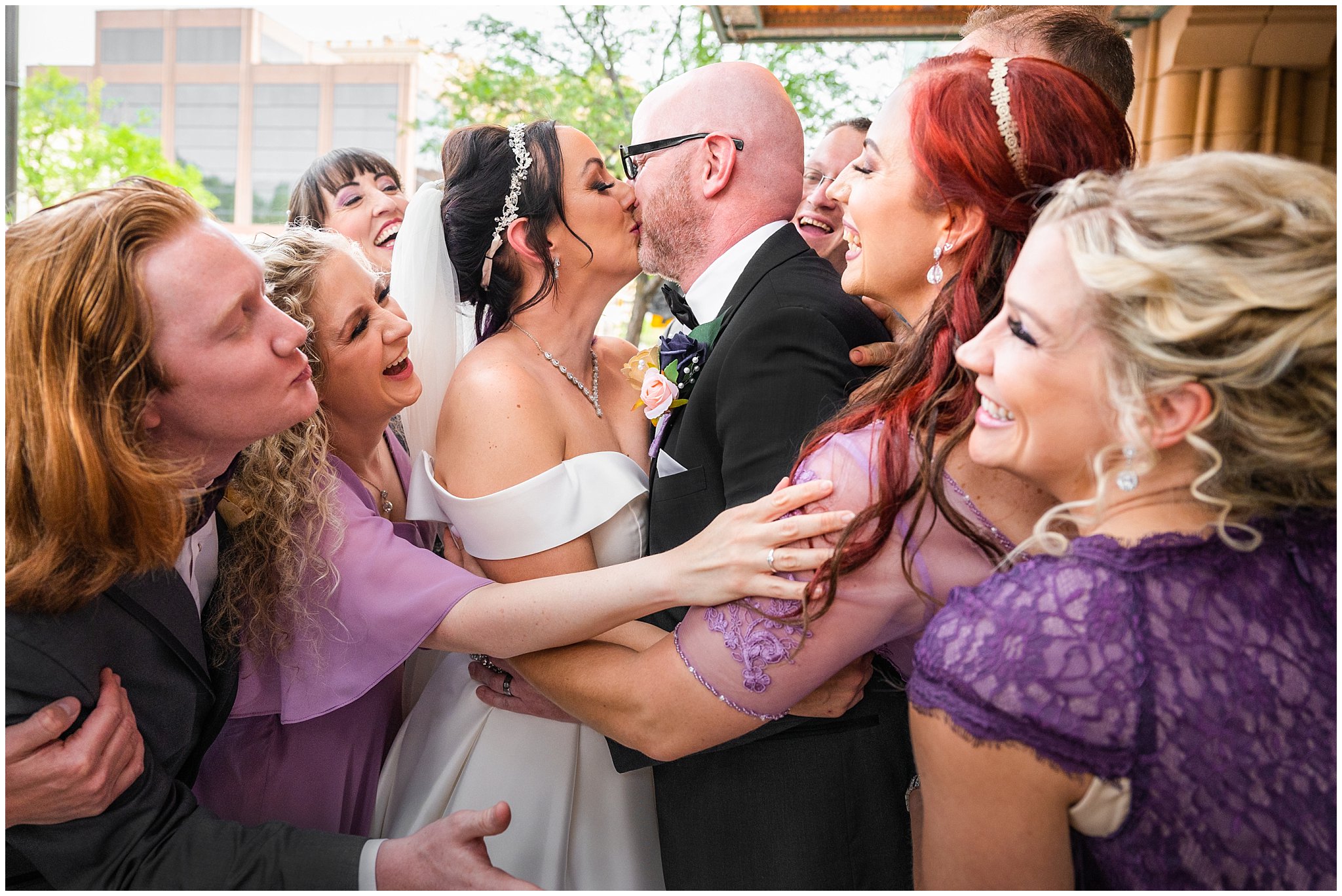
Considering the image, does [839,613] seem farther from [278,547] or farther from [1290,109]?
[1290,109]

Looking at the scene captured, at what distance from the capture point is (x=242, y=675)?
7.11 ft

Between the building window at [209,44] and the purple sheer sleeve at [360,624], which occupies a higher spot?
the building window at [209,44]

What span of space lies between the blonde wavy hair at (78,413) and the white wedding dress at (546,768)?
2.43 feet

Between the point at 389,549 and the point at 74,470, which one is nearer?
the point at 74,470

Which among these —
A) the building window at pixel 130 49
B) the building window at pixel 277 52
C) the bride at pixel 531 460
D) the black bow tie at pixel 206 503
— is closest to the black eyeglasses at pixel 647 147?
the bride at pixel 531 460

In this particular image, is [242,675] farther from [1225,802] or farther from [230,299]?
[1225,802]

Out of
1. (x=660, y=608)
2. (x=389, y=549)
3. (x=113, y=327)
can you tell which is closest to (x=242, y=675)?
(x=389, y=549)

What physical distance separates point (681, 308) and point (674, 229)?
37 cm

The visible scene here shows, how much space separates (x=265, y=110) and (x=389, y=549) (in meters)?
36.2

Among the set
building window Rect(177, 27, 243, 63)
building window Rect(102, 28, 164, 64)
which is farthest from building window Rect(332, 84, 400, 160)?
building window Rect(102, 28, 164, 64)

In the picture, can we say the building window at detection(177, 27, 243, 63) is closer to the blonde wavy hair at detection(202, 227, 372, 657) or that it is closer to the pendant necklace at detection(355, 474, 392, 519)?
the pendant necklace at detection(355, 474, 392, 519)

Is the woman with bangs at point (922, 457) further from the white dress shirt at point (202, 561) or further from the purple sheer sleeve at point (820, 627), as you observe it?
the white dress shirt at point (202, 561)

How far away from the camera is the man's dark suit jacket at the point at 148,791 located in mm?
1663

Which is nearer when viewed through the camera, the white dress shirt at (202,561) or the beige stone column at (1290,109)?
the white dress shirt at (202,561)
